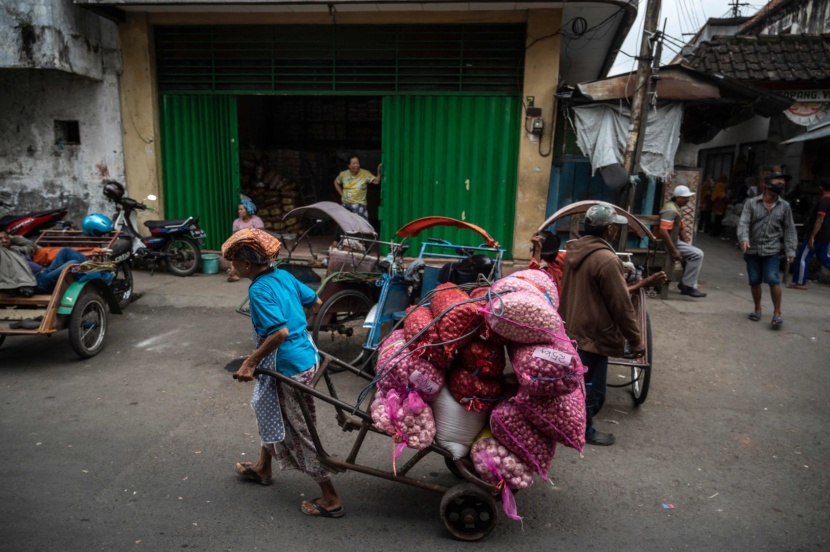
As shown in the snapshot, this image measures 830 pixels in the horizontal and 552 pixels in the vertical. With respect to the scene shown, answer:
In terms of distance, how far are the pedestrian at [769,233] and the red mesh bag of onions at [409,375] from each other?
5438 millimetres

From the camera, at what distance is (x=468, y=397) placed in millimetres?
2979

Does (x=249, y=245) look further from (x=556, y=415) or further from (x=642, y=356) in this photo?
(x=642, y=356)

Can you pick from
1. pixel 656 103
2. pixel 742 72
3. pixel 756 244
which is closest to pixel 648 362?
pixel 756 244

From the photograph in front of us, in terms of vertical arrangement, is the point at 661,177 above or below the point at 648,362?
above

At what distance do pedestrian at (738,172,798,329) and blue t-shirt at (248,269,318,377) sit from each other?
572cm

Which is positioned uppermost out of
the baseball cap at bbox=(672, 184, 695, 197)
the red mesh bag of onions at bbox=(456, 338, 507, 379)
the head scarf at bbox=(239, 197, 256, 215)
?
the baseball cap at bbox=(672, 184, 695, 197)

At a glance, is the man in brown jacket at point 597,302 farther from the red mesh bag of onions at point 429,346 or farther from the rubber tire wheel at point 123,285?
the rubber tire wheel at point 123,285

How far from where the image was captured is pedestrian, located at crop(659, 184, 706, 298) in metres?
8.00

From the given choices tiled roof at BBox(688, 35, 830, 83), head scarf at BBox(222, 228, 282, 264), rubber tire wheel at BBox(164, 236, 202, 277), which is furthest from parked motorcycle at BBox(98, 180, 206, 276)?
tiled roof at BBox(688, 35, 830, 83)

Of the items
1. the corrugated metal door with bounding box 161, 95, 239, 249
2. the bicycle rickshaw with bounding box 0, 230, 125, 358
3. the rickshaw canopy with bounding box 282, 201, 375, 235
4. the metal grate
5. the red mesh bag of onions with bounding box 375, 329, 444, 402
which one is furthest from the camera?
the corrugated metal door with bounding box 161, 95, 239, 249

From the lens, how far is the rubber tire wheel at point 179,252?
30.0ft

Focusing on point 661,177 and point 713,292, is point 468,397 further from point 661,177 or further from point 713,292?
point 713,292

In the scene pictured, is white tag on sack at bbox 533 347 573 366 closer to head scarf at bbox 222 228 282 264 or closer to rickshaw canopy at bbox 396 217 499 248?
head scarf at bbox 222 228 282 264

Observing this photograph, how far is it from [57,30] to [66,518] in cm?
778
